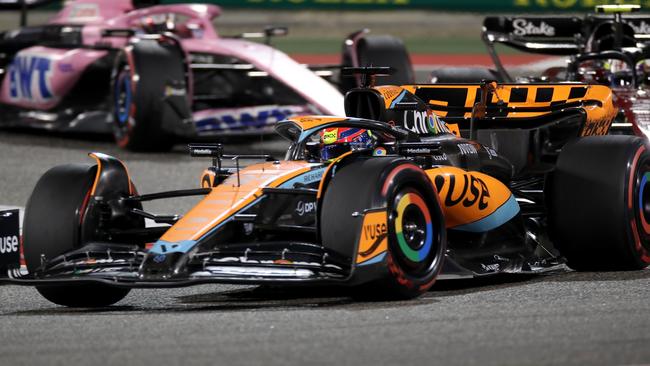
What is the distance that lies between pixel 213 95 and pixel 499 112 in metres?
6.94

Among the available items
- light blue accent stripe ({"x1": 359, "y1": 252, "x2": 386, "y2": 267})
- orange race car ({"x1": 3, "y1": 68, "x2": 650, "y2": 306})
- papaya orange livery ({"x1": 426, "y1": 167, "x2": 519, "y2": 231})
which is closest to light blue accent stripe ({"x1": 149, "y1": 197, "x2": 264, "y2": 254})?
orange race car ({"x1": 3, "y1": 68, "x2": 650, "y2": 306})

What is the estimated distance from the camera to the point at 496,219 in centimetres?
917

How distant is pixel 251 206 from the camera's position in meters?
8.16

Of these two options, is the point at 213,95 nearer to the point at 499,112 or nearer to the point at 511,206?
the point at 499,112

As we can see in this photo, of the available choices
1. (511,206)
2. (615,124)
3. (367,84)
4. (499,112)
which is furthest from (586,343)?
(615,124)

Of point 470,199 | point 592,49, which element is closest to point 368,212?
point 470,199

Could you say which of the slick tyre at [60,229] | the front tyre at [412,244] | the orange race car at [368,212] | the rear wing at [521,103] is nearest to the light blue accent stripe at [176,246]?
the orange race car at [368,212]

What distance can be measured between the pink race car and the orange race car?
6.29m

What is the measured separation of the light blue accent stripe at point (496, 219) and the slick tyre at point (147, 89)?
7470 mm

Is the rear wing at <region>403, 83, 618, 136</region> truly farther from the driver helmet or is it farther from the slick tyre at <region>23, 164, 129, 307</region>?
the slick tyre at <region>23, 164, 129, 307</region>

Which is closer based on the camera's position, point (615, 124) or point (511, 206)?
point (511, 206)

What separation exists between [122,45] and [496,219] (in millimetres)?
9687

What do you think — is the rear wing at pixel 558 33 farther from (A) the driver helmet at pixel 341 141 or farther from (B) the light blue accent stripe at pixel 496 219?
(A) the driver helmet at pixel 341 141

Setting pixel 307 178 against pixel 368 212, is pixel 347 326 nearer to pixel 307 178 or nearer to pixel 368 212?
pixel 368 212
